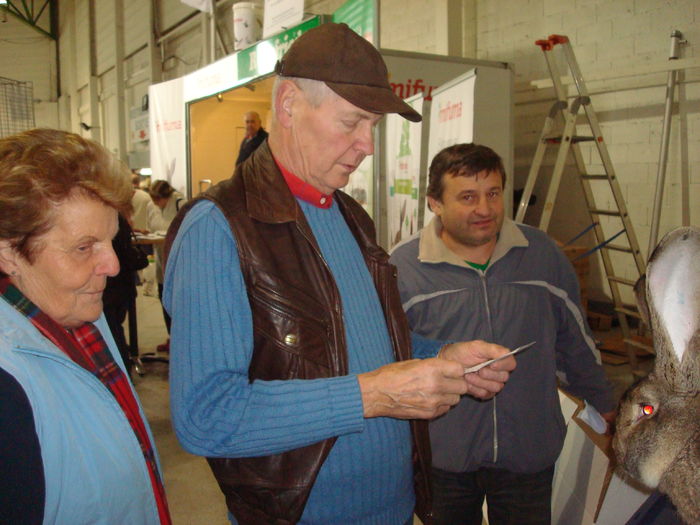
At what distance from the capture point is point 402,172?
386cm

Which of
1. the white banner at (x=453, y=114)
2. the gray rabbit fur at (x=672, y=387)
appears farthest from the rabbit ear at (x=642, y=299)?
the white banner at (x=453, y=114)

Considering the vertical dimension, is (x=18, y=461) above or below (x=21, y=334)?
below

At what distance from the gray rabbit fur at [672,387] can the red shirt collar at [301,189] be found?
68 cm

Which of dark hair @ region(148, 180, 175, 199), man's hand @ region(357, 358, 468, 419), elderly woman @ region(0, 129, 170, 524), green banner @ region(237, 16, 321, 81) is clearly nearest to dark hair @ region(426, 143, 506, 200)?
man's hand @ region(357, 358, 468, 419)

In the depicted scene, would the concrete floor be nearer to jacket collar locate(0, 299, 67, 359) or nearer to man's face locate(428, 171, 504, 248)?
man's face locate(428, 171, 504, 248)

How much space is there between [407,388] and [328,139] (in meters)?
0.54

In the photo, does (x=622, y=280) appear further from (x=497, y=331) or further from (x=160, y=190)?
(x=160, y=190)

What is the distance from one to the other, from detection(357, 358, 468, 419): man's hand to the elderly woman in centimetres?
47

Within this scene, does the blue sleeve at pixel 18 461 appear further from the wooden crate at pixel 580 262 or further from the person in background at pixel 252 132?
the person in background at pixel 252 132

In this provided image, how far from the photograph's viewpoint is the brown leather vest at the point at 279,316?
108cm

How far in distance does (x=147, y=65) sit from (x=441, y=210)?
12202 mm

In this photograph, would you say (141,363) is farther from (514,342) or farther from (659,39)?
(659,39)

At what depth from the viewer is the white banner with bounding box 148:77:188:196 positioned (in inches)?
287

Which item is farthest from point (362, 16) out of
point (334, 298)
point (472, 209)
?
point (334, 298)
